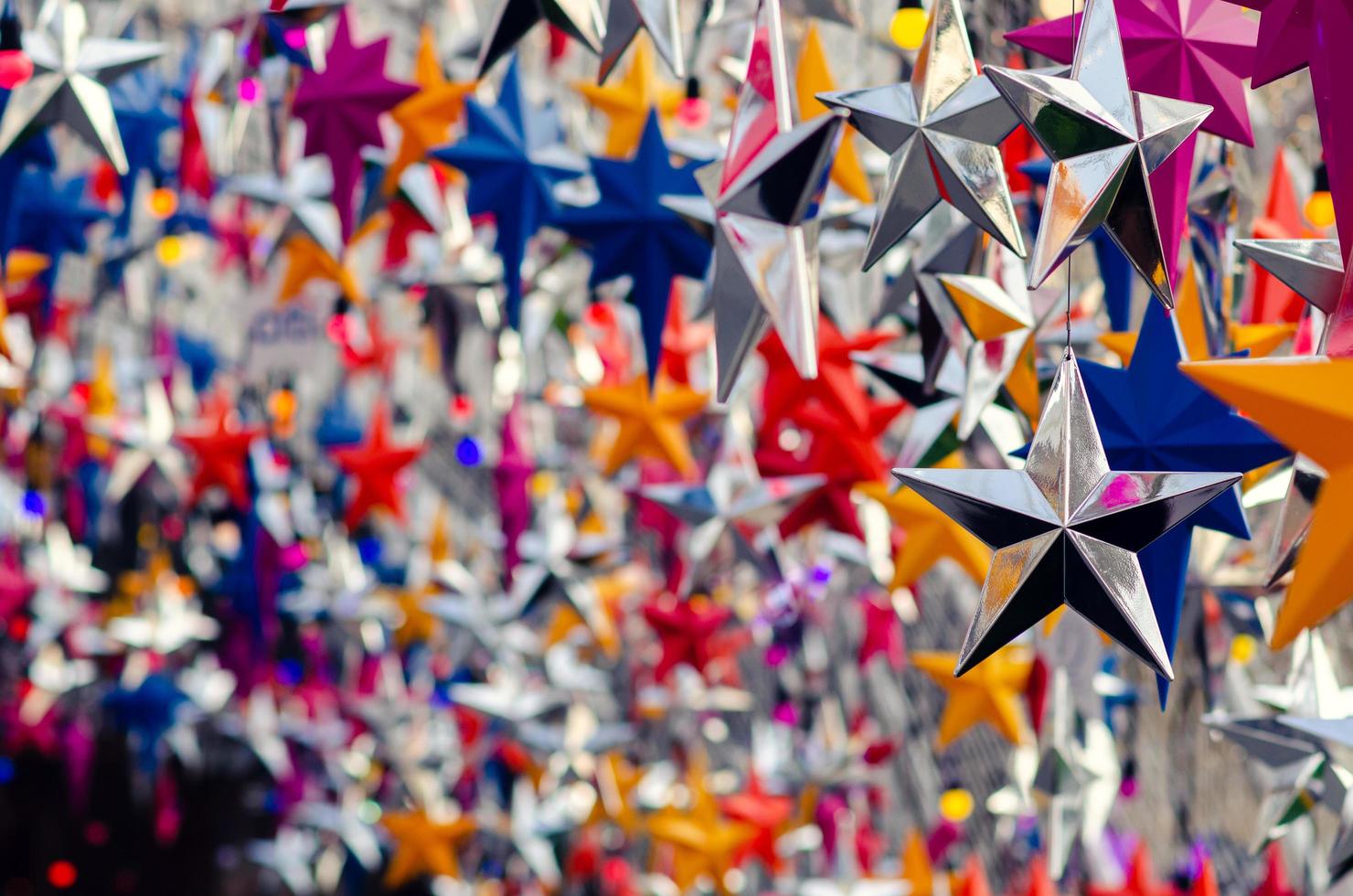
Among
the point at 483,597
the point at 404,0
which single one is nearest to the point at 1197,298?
the point at 483,597

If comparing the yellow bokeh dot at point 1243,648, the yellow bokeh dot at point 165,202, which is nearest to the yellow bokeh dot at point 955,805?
the yellow bokeh dot at point 1243,648

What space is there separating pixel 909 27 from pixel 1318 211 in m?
0.48

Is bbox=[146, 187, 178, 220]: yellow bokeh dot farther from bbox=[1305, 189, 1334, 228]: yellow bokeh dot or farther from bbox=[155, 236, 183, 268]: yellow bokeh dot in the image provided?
bbox=[1305, 189, 1334, 228]: yellow bokeh dot

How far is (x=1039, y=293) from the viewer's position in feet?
3.75

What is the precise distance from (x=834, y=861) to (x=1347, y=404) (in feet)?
6.54

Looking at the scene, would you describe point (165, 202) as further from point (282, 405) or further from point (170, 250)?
point (282, 405)

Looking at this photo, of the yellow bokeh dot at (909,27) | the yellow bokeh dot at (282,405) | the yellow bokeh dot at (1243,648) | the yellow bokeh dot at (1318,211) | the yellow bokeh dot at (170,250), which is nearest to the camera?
the yellow bokeh dot at (909,27)

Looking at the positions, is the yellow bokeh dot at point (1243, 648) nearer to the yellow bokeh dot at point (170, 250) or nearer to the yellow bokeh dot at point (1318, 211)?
the yellow bokeh dot at point (1318, 211)

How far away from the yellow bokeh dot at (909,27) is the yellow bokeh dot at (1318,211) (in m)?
0.44

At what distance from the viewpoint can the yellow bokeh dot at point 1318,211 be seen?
Answer: 4.58ft

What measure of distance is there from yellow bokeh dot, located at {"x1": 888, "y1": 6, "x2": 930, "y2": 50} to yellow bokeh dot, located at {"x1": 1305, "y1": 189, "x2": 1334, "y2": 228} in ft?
1.44

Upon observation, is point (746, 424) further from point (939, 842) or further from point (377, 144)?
point (939, 842)

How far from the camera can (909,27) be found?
4.39ft

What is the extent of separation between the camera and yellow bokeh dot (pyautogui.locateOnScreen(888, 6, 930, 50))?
1.29 m
